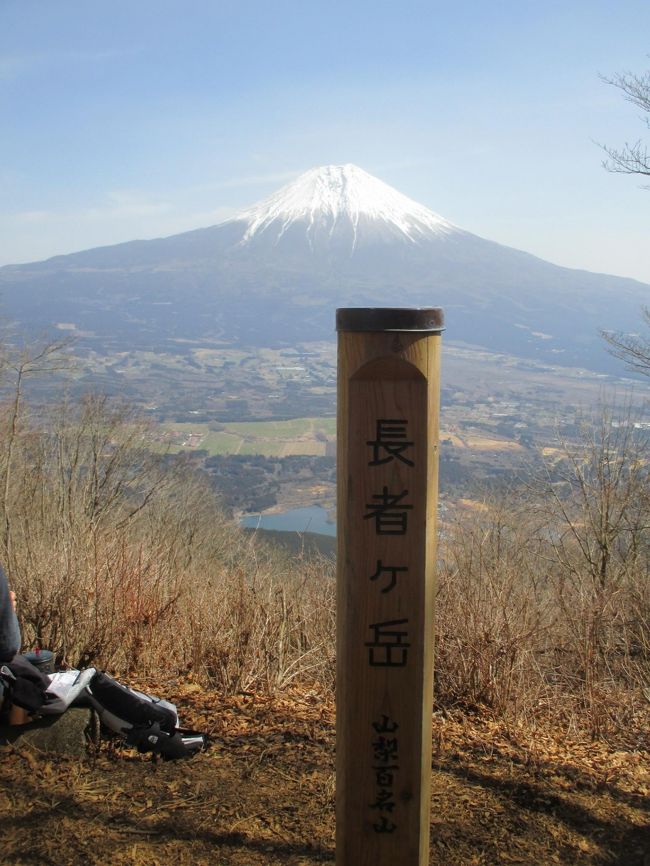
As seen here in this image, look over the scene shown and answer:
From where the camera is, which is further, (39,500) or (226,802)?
(39,500)

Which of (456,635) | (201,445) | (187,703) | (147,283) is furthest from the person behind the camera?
(147,283)

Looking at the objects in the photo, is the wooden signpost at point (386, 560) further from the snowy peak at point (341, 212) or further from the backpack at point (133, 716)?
the snowy peak at point (341, 212)

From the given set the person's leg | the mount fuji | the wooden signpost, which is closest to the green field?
the mount fuji

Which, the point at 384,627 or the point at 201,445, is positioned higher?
the point at 384,627

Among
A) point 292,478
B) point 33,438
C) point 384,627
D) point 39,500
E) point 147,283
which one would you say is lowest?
point 292,478

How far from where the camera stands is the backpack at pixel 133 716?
12.6 ft

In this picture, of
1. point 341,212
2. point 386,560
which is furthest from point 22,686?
point 341,212

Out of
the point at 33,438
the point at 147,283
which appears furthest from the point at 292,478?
the point at 147,283

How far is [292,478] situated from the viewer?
4822 cm

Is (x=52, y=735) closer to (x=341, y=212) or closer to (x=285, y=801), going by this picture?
(x=285, y=801)

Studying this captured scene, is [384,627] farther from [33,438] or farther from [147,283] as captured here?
[147,283]

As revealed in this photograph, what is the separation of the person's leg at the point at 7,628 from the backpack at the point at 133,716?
72 cm

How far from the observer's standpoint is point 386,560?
91.4 inches

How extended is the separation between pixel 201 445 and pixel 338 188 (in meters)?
150
